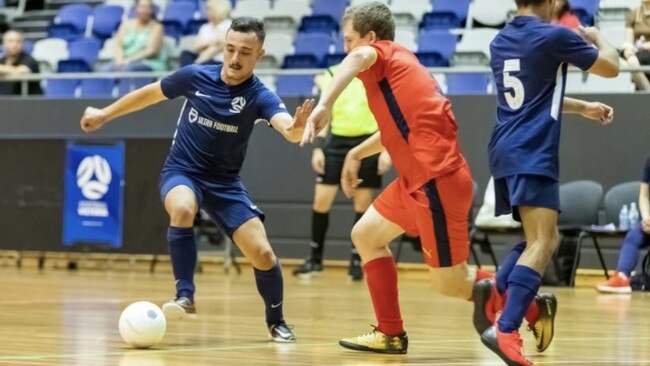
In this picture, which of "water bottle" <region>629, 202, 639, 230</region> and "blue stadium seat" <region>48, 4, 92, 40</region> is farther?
"blue stadium seat" <region>48, 4, 92, 40</region>

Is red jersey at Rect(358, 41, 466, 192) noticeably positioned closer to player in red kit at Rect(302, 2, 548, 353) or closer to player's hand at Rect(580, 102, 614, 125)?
player in red kit at Rect(302, 2, 548, 353)

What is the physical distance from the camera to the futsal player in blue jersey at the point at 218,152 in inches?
254

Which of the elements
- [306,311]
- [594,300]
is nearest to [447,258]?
[306,311]

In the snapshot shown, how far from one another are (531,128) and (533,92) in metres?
0.16

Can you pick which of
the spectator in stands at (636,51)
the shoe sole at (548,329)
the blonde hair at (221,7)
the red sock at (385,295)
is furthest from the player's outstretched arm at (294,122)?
the blonde hair at (221,7)

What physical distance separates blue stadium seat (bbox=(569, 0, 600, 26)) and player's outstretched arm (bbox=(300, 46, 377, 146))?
7.66 metres

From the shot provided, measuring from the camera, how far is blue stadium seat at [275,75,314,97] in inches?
547

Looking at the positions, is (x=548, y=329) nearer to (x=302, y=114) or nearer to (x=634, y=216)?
(x=302, y=114)

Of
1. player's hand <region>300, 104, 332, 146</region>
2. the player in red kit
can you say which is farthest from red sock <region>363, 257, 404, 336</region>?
player's hand <region>300, 104, 332, 146</region>

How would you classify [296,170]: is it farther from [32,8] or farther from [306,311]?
[32,8]

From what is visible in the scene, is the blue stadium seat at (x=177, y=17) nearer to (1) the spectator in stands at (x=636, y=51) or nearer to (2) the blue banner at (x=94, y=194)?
(2) the blue banner at (x=94, y=194)

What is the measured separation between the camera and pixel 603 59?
5.20 meters

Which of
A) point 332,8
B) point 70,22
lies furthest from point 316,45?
point 70,22

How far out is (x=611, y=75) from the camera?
17.2ft
